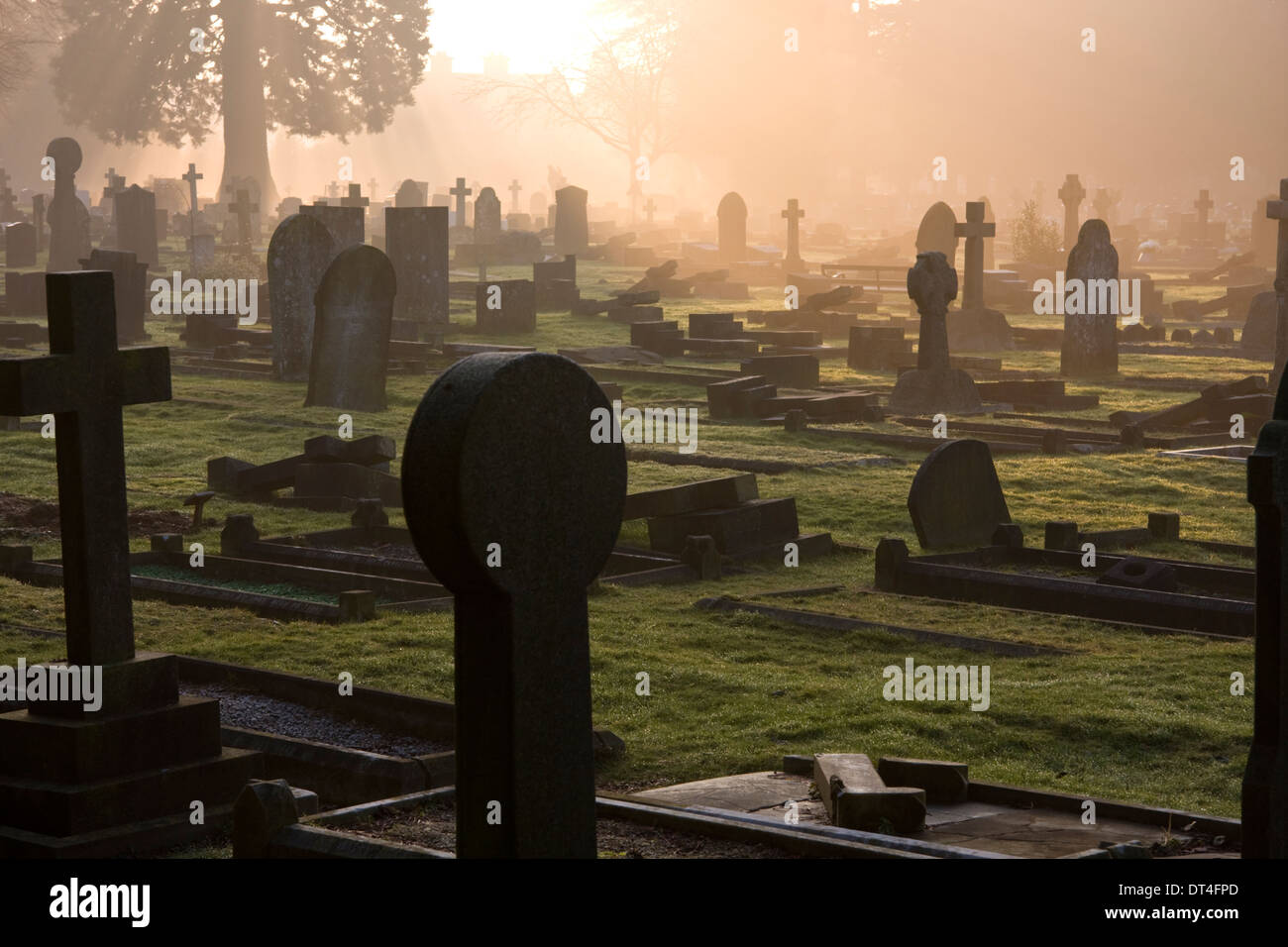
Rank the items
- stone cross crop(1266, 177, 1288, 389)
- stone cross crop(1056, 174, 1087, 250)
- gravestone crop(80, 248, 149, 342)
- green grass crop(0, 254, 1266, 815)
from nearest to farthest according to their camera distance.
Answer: green grass crop(0, 254, 1266, 815) → stone cross crop(1266, 177, 1288, 389) → gravestone crop(80, 248, 149, 342) → stone cross crop(1056, 174, 1087, 250)

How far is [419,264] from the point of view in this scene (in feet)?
81.9

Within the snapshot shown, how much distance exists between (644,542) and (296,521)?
2.48 meters

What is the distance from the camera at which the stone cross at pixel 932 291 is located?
53.3 feet

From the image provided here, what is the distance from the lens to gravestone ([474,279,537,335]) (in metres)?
24.6

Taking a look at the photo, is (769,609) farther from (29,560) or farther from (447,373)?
(447,373)

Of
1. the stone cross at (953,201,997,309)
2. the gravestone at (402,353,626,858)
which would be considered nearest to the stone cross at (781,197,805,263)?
the stone cross at (953,201,997,309)

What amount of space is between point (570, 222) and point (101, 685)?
1476 inches

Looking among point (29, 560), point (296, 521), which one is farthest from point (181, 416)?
point (29, 560)

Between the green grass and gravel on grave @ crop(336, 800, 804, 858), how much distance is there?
1.05 m

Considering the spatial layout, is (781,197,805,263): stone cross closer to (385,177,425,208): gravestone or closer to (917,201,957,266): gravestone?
(917,201,957,266): gravestone

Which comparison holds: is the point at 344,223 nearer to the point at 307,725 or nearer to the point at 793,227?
the point at 793,227

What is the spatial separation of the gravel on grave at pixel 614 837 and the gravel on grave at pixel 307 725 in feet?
4.23

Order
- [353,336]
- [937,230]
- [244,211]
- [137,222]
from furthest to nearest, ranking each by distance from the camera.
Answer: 1. [137,222]
2. [244,211]
3. [937,230]
4. [353,336]

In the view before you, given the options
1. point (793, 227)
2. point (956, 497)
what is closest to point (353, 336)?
point (956, 497)
